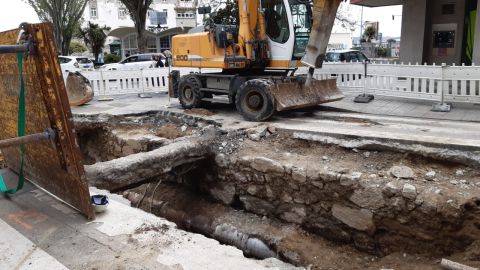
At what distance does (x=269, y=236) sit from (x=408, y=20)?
11303 mm

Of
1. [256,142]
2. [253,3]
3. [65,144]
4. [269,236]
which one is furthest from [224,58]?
[65,144]

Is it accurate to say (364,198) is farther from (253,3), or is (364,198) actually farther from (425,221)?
(253,3)

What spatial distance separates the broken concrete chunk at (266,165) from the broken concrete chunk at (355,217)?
1.06m

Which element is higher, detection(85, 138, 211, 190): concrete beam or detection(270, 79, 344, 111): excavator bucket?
detection(270, 79, 344, 111): excavator bucket

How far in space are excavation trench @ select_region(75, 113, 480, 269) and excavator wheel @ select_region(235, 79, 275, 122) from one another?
859 millimetres

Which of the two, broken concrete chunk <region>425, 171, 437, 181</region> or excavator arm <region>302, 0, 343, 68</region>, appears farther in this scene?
excavator arm <region>302, 0, 343, 68</region>

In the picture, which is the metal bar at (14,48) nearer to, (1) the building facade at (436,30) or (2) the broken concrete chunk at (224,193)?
(2) the broken concrete chunk at (224,193)

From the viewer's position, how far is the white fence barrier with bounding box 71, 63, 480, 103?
954cm

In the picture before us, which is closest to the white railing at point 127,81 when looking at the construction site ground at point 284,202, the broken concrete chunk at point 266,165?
the construction site ground at point 284,202

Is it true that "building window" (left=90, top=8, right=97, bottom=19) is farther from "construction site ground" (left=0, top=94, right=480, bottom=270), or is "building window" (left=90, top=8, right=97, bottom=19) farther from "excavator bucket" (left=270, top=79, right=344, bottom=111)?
"excavator bucket" (left=270, top=79, right=344, bottom=111)

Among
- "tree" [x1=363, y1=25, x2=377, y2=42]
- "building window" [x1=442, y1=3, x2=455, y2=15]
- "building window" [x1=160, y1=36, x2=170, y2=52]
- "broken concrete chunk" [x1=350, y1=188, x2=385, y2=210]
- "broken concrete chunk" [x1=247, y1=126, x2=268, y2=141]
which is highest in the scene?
"tree" [x1=363, y1=25, x2=377, y2=42]

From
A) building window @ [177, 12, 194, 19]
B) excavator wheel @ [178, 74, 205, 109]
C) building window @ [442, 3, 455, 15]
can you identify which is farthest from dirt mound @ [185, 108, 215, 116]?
building window @ [177, 12, 194, 19]

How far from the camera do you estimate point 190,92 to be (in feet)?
34.7

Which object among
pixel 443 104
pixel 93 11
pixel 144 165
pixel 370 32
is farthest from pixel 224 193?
pixel 93 11
